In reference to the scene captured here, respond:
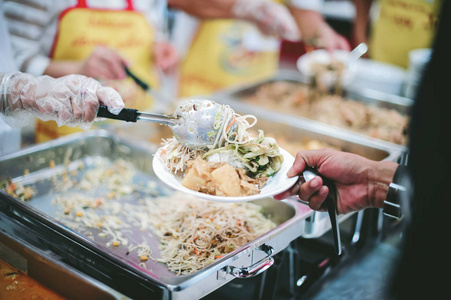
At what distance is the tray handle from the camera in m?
1.59

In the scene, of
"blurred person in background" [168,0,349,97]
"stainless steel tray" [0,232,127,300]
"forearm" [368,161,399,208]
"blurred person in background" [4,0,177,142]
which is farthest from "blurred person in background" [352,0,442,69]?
"stainless steel tray" [0,232,127,300]

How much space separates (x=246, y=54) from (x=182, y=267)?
128 inches

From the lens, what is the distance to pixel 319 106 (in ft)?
11.1

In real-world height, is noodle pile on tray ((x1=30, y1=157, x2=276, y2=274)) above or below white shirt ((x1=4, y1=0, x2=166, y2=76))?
below

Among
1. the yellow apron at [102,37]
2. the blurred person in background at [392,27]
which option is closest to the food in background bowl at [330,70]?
the blurred person in background at [392,27]

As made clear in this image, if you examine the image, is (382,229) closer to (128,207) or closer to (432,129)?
(128,207)

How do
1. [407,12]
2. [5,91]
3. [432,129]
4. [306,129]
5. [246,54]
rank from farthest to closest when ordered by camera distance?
[246,54] < [407,12] < [306,129] < [5,91] < [432,129]

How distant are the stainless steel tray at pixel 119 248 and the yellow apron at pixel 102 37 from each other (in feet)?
0.83

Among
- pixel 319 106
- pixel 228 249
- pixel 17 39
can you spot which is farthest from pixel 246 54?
pixel 228 249

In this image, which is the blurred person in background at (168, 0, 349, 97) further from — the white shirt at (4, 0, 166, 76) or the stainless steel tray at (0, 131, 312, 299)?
the stainless steel tray at (0, 131, 312, 299)

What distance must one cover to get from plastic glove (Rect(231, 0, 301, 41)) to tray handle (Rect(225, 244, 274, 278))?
2.48m

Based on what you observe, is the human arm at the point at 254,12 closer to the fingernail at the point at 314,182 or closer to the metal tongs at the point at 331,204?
the metal tongs at the point at 331,204

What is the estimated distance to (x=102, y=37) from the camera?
3113 millimetres

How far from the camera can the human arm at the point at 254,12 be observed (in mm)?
3711
